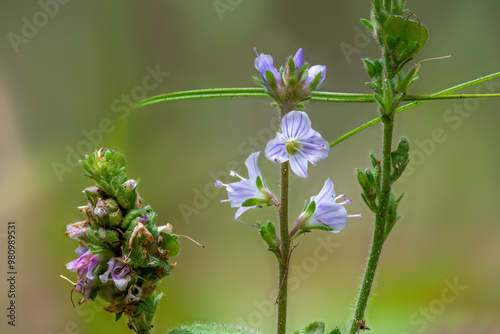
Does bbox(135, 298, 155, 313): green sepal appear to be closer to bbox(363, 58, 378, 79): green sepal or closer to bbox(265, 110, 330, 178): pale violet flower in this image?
bbox(265, 110, 330, 178): pale violet flower

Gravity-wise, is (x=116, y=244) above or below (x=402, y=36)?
below

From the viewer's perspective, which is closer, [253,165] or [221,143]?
[253,165]

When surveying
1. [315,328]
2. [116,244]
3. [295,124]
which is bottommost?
[315,328]

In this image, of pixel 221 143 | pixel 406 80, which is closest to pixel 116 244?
pixel 406 80

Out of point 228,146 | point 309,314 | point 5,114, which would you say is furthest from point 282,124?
point 5,114

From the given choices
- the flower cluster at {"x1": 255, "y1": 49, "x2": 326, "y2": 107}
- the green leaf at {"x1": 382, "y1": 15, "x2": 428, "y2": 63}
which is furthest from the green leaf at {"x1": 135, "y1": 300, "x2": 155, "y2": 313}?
the green leaf at {"x1": 382, "y1": 15, "x2": 428, "y2": 63}

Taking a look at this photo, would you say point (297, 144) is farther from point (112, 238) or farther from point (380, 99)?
point (112, 238)

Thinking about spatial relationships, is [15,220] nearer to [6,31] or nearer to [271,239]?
[6,31]
